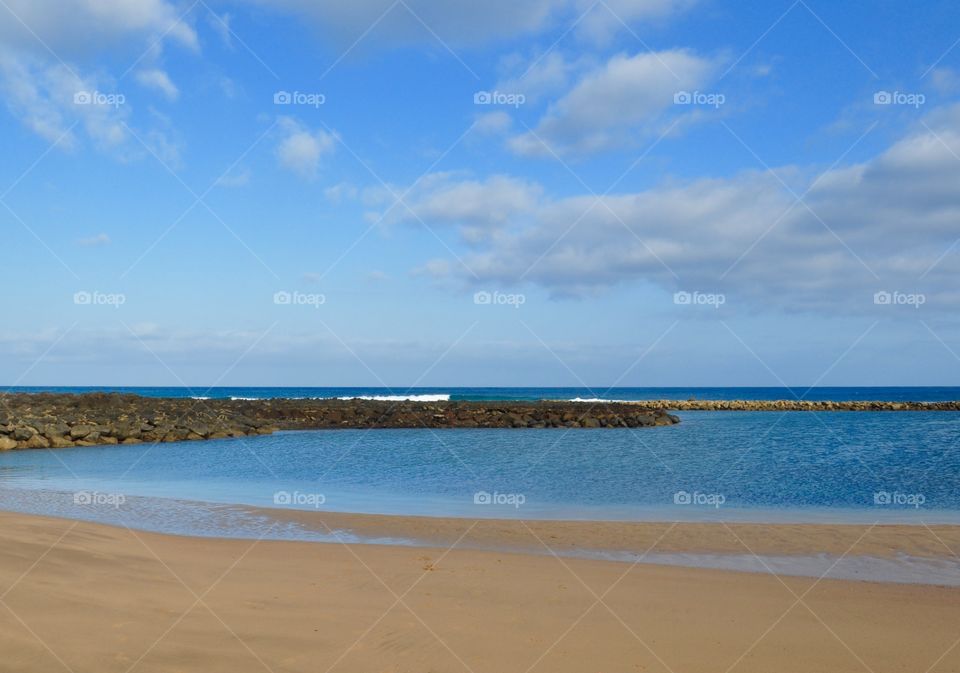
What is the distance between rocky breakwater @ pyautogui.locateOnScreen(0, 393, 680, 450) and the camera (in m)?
31.6

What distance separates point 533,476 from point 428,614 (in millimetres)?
14110

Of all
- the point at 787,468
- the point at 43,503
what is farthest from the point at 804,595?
the point at 787,468

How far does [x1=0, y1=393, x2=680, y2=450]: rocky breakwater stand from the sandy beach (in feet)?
77.3

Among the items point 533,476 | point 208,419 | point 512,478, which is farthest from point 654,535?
point 208,419

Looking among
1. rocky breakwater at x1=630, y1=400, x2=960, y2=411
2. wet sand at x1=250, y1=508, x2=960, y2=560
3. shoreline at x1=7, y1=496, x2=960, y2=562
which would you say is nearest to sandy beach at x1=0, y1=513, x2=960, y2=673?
shoreline at x1=7, y1=496, x2=960, y2=562

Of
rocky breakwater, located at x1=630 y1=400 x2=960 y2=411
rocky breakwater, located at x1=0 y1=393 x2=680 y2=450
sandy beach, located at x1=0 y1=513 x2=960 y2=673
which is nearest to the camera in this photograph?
sandy beach, located at x1=0 y1=513 x2=960 y2=673

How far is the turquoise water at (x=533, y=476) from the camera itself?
15.8m

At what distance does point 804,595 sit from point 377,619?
→ 4.92m

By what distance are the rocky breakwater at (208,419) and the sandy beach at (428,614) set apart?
928 inches

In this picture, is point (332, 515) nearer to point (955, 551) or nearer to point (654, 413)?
point (955, 551)

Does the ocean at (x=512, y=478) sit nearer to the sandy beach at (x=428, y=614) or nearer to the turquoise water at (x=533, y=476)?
the turquoise water at (x=533, y=476)

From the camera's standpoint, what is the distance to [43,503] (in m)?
15.0

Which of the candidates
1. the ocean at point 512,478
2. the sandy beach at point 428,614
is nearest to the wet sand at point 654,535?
the ocean at point 512,478

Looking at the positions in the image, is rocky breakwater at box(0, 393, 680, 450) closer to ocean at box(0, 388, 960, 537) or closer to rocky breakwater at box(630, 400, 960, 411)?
ocean at box(0, 388, 960, 537)
